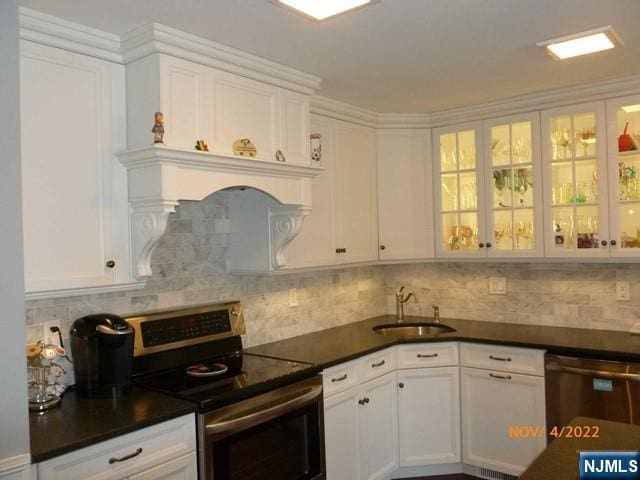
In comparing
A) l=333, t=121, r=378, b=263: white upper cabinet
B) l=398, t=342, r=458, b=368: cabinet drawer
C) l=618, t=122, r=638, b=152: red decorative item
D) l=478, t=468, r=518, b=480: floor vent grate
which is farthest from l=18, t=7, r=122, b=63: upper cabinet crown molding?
l=478, t=468, r=518, b=480: floor vent grate

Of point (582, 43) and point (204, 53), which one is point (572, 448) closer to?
point (582, 43)

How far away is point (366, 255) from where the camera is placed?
3564 millimetres

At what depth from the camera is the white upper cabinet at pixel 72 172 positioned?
196 centimetres

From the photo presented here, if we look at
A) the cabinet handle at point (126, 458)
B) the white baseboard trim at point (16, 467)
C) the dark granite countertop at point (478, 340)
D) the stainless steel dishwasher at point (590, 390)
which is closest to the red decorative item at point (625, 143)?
the dark granite countertop at point (478, 340)

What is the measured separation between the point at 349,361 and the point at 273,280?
2.32ft

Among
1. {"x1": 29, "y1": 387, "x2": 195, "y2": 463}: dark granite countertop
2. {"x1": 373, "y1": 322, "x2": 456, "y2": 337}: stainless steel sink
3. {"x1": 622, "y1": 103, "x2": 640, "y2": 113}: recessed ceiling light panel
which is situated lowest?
{"x1": 373, "y1": 322, "x2": 456, "y2": 337}: stainless steel sink

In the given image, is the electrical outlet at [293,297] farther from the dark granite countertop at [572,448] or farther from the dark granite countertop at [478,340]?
the dark granite countertop at [572,448]

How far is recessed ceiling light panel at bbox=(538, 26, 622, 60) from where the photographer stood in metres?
2.24

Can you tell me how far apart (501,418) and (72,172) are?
262 cm

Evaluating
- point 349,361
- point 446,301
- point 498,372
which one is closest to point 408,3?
point 349,361

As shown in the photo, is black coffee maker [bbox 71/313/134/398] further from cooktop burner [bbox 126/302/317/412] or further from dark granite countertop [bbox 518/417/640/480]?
dark granite countertop [bbox 518/417/640/480]

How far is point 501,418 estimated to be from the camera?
10.0 ft

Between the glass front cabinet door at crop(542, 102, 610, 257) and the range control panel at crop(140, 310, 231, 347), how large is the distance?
2.03 m

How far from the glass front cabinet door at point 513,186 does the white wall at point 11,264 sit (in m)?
2.78
